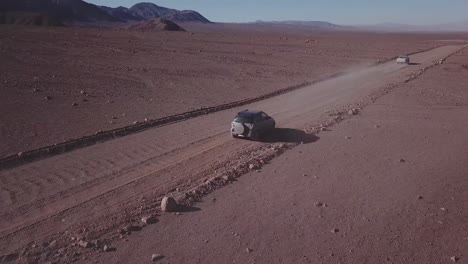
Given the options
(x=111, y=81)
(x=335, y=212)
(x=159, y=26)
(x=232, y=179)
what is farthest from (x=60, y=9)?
(x=335, y=212)

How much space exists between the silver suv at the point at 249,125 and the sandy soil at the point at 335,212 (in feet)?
6.65

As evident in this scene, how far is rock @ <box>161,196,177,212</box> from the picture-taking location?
1205 cm

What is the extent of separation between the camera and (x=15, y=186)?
13.7 m

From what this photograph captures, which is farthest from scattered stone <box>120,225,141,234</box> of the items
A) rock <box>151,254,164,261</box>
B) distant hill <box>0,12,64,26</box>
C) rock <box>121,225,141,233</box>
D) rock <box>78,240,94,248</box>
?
distant hill <box>0,12,64,26</box>

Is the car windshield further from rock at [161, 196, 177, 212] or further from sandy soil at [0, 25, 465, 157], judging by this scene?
rock at [161, 196, 177, 212]

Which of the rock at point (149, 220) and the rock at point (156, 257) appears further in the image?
the rock at point (149, 220)

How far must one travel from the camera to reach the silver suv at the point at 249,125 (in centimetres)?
1911

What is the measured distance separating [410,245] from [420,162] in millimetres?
6750

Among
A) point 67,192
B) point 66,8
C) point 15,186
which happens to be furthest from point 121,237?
point 66,8

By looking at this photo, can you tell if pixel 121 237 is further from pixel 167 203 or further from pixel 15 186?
pixel 15 186

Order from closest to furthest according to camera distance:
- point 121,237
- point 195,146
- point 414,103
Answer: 1. point 121,237
2. point 195,146
3. point 414,103

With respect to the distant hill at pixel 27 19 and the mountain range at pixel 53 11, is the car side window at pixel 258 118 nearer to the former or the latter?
the distant hill at pixel 27 19

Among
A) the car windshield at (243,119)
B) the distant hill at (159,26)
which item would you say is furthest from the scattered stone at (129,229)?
the distant hill at (159,26)

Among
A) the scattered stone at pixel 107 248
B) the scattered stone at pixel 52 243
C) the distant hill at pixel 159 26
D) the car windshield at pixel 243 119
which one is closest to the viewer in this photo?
the scattered stone at pixel 107 248
